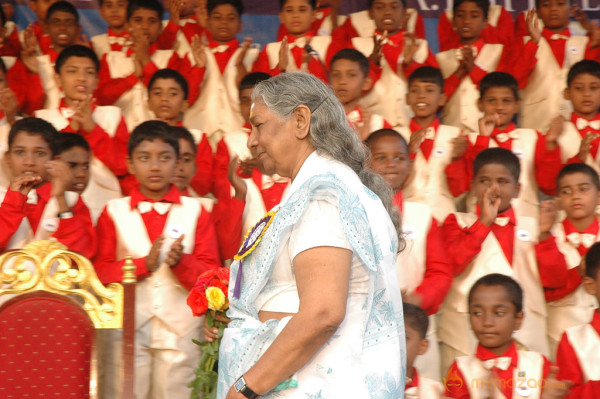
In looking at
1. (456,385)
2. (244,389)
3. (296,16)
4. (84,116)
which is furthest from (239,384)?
(296,16)

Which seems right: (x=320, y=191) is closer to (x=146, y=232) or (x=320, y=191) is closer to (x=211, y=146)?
(x=146, y=232)

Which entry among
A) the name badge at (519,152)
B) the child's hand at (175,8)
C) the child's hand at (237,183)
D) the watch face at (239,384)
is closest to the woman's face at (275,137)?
the watch face at (239,384)

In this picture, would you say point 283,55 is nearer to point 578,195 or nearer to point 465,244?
point 465,244

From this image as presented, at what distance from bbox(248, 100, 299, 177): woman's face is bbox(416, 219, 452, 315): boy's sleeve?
72.8 inches

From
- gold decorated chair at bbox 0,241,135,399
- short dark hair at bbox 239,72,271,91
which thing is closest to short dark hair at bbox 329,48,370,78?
short dark hair at bbox 239,72,271,91

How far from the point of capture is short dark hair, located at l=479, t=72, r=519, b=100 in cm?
489

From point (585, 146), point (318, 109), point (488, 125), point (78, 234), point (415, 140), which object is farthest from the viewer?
point (488, 125)

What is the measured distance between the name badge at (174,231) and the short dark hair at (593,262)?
1738 millimetres

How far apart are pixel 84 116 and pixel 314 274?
317cm

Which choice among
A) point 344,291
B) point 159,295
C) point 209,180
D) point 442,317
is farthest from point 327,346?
point 209,180

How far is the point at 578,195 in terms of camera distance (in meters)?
4.06

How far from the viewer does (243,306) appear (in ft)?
6.35

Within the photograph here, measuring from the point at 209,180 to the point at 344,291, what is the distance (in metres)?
2.95

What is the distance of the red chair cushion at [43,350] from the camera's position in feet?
8.25
